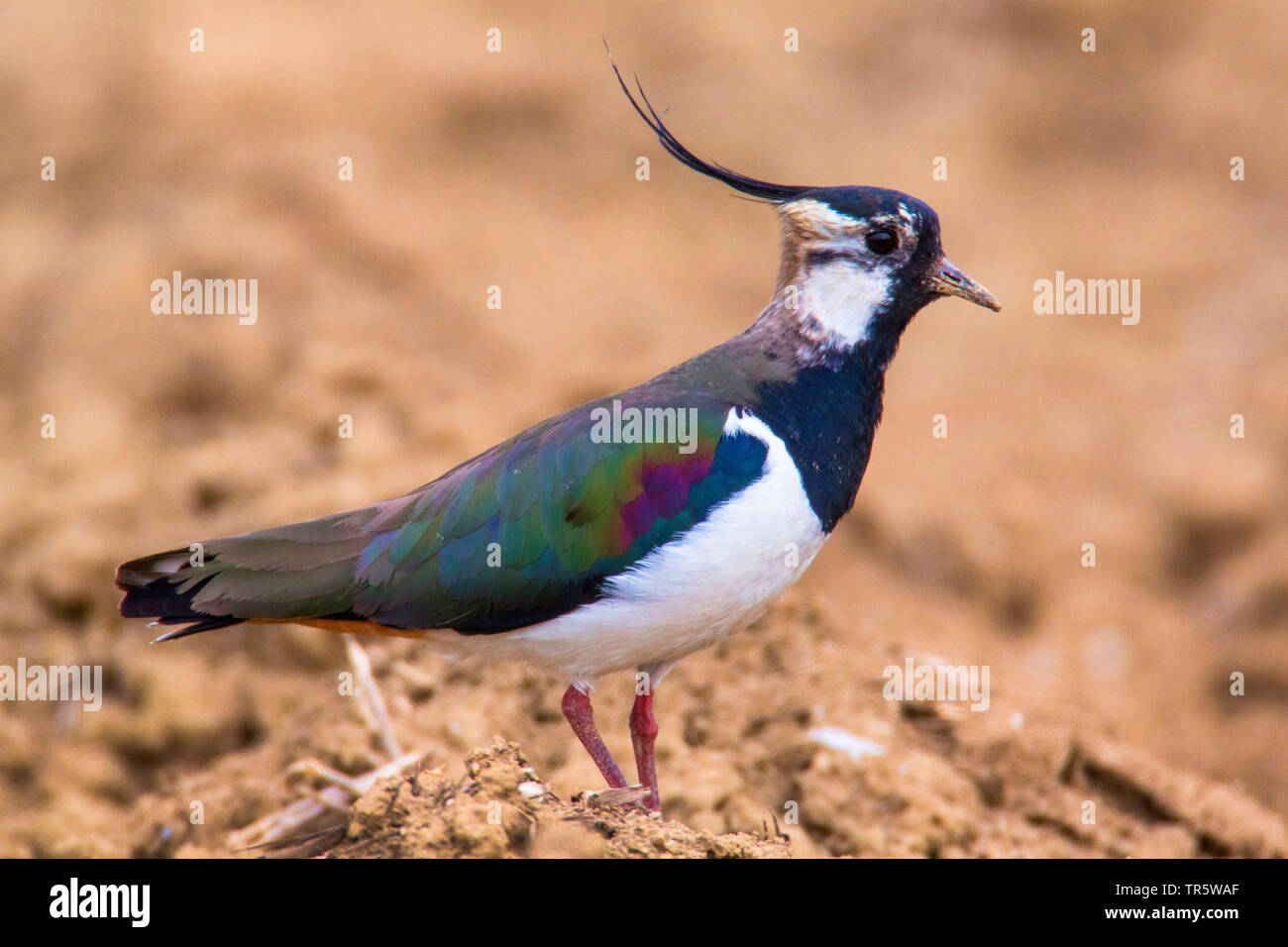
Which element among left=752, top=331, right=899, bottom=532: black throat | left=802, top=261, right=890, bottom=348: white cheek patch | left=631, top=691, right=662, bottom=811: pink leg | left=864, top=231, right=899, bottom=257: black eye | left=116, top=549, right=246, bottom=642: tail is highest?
left=864, top=231, right=899, bottom=257: black eye

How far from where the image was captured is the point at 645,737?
5.77 meters

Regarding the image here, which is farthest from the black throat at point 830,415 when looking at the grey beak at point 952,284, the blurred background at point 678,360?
the blurred background at point 678,360

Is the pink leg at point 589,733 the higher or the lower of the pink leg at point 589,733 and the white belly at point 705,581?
the lower

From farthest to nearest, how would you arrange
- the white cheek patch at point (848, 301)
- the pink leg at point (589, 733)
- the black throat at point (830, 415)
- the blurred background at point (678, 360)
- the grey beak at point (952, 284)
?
1. the blurred background at point (678, 360)
2. the grey beak at point (952, 284)
3. the white cheek patch at point (848, 301)
4. the pink leg at point (589, 733)
5. the black throat at point (830, 415)

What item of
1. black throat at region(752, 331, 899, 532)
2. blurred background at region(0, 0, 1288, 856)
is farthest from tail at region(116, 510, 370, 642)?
black throat at region(752, 331, 899, 532)

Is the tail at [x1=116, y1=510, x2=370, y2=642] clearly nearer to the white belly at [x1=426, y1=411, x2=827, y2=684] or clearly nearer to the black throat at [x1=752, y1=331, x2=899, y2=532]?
the white belly at [x1=426, y1=411, x2=827, y2=684]

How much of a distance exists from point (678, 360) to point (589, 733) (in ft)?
19.3

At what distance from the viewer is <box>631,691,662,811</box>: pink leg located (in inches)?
225

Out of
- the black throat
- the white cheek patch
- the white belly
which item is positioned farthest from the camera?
the white cheek patch

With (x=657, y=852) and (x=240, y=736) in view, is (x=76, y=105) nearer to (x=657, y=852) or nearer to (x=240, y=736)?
(x=240, y=736)

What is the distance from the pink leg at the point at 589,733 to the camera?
5.55 metres

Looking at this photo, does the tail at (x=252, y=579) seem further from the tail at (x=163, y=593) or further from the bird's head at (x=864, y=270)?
the bird's head at (x=864, y=270)

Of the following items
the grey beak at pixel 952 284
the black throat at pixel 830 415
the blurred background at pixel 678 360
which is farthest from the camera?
the blurred background at pixel 678 360

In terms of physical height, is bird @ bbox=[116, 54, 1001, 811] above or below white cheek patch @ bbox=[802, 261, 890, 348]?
below
